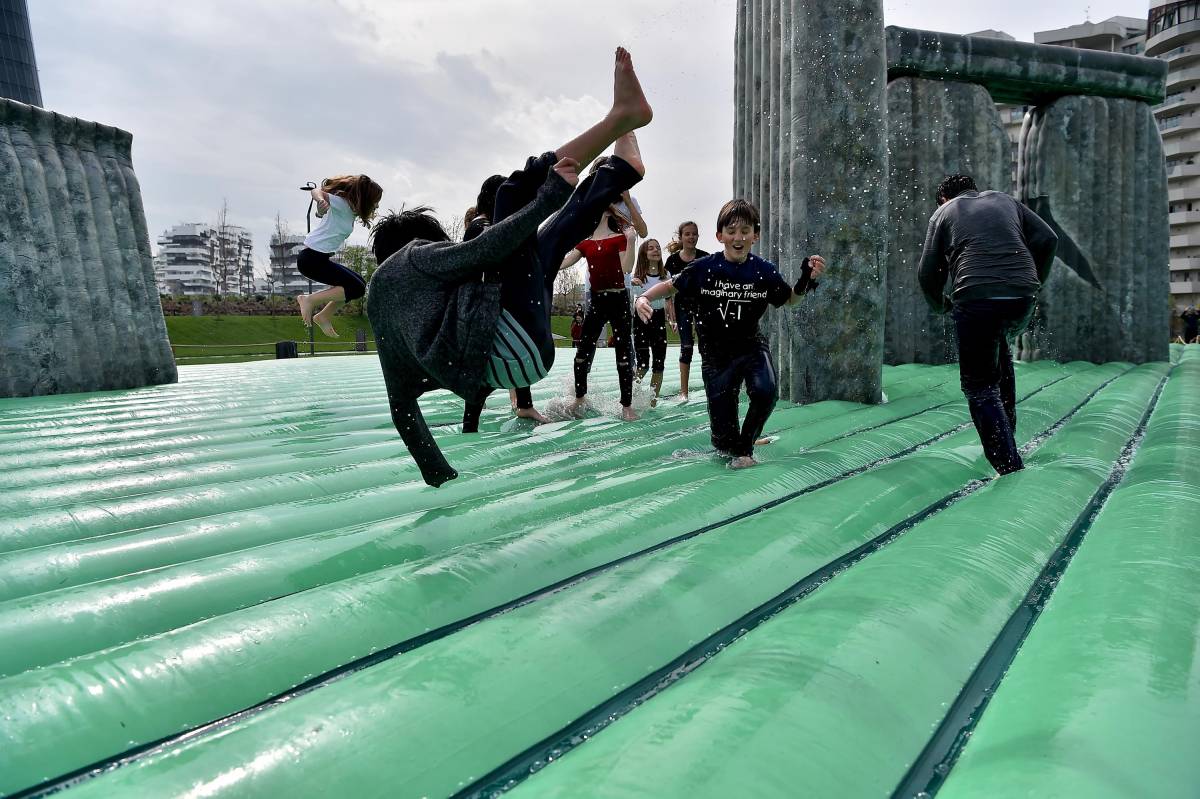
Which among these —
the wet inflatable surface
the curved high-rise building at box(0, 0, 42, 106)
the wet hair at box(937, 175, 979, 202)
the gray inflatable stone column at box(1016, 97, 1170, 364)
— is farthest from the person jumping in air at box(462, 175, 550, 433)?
the curved high-rise building at box(0, 0, 42, 106)

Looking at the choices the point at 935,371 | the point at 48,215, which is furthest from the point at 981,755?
the point at 48,215

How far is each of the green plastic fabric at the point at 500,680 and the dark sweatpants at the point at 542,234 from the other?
2.08ft

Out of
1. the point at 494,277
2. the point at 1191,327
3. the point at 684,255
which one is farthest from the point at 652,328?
the point at 1191,327

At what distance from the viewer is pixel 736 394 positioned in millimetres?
3346

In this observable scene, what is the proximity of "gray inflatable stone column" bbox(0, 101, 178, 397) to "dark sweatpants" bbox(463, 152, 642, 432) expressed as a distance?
562cm

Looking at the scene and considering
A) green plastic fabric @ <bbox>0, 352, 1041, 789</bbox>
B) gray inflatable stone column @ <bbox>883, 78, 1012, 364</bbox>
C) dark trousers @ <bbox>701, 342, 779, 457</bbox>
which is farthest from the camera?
gray inflatable stone column @ <bbox>883, 78, 1012, 364</bbox>

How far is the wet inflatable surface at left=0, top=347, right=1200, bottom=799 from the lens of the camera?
996 millimetres

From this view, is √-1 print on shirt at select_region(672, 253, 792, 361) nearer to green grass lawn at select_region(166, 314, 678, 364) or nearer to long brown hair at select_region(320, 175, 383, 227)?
long brown hair at select_region(320, 175, 383, 227)

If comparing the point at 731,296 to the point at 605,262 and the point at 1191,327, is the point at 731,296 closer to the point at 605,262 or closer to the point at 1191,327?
the point at 605,262

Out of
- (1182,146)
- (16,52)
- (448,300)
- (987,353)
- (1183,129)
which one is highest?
(16,52)

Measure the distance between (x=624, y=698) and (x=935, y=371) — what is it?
19.8 feet

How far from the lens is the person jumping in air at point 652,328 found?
224 inches

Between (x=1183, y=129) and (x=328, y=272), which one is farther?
(x=1183, y=129)

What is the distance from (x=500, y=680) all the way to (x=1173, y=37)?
2303 inches
